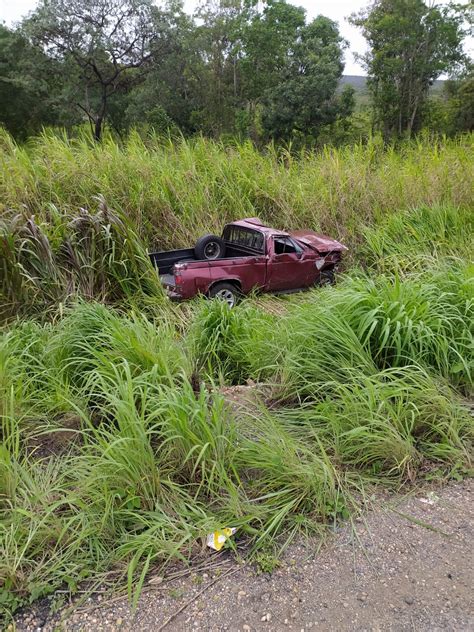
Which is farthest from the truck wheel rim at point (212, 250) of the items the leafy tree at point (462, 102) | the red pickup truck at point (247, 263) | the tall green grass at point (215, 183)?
the leafy tree at point (462, 102)

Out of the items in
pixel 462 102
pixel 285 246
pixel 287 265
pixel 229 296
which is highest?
pixel 462 102

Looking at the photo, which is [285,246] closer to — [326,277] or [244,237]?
[244,237]

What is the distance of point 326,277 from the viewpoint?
6.82 metres

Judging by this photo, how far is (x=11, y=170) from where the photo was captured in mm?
6203

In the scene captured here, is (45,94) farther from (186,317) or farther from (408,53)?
(186,317)

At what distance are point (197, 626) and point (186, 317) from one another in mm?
3603

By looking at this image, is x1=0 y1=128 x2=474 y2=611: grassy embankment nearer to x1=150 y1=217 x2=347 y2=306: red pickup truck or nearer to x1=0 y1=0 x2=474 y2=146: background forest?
x1=150 y1=217 x2=347 y2=306: red pickup truck

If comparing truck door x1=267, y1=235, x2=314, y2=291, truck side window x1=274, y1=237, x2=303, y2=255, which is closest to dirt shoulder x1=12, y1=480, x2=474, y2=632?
truck door x1=267, y1=235, x2=314, y2=291

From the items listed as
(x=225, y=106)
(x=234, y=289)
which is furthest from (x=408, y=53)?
(x=234, y=289)

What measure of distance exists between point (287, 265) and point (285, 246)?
0.27 m

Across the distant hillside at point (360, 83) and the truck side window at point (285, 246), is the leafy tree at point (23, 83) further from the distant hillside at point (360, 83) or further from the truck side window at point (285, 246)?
the truck side window at point (285, 246)

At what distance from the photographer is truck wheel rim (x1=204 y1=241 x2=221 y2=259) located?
6.45 metres

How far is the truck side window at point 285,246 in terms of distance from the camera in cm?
630

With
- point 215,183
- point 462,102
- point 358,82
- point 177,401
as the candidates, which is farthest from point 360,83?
point 177,401
